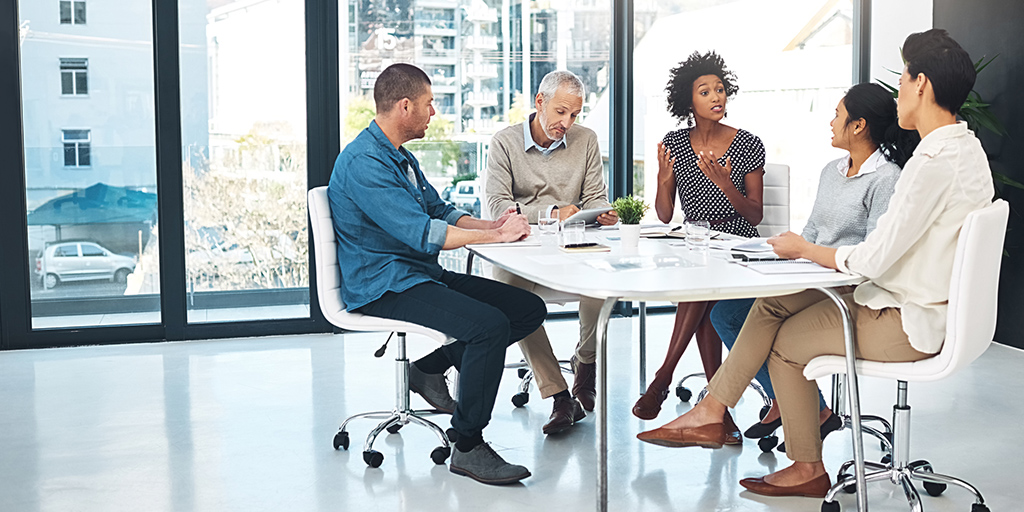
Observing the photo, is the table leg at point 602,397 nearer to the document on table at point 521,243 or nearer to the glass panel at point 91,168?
the document on table at point 521,243

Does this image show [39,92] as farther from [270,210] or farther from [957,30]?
[957,30]

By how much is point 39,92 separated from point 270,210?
1.31 meters

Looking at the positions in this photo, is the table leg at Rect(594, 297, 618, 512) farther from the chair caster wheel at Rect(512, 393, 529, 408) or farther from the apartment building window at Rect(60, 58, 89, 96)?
the apartment building window at Rect(60, 58, 89, 96)

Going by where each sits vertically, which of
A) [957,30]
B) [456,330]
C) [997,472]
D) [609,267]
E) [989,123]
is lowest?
[997,472]

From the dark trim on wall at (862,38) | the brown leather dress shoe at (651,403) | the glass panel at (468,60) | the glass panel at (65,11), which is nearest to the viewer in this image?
the brown leather dress shoe at (651,403)

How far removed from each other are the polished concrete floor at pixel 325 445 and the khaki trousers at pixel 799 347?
0.83ft

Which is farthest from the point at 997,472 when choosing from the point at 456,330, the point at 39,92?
the point at 39,92

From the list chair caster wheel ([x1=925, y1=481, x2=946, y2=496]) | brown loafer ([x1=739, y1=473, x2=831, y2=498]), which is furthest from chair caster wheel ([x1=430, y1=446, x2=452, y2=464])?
chair caster wheel ([x1=925, y1=481, x2=946, y2=496])

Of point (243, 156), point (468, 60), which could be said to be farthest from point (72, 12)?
point (468, 60)

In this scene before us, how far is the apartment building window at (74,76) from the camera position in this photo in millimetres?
4832

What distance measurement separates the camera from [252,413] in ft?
12.3

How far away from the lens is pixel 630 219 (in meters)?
3.16

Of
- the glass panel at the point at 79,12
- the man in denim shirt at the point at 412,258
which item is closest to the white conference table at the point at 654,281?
the man in denim shirt at the point at 412,258

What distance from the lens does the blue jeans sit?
11.0 feet
